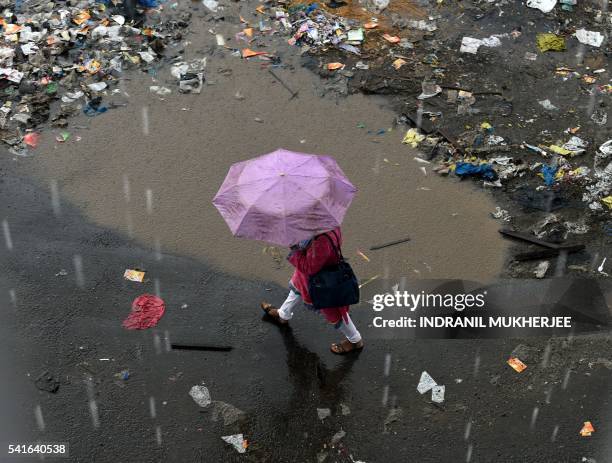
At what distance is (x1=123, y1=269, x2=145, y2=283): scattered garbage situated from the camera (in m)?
6.25

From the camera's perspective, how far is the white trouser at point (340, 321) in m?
5.34

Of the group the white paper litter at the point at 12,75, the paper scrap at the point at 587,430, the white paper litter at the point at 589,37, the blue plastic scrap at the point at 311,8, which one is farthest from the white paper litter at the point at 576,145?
the white paper litter at the point at 12,75

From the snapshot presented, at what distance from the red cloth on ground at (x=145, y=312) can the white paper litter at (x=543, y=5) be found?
24.4 ft

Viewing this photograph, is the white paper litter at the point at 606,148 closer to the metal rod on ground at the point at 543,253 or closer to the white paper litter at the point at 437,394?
the metal rod on ground at the point at 543,253

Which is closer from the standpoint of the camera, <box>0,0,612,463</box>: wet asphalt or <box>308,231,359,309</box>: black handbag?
<box>308,231,359,309</box>: black handbag

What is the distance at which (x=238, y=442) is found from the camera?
5.04m

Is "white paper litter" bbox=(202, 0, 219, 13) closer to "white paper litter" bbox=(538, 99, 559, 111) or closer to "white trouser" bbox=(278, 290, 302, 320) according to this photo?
"white paper litter" bbox=(538, 99, 559, 111)

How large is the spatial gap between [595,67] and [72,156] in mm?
6991

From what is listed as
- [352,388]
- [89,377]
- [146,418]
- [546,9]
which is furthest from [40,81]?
[546,9]

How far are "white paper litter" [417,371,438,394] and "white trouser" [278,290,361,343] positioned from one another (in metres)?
0.62

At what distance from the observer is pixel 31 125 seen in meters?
7.93

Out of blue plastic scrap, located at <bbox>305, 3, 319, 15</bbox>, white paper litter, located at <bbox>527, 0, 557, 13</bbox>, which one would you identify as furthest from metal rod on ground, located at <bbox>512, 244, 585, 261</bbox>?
blue plastic scrap, located at <bbox>305, 3, 319, 15</bbox>

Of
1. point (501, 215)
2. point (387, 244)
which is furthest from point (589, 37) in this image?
point (387, 244)

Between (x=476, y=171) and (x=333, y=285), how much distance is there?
10.5 feet
